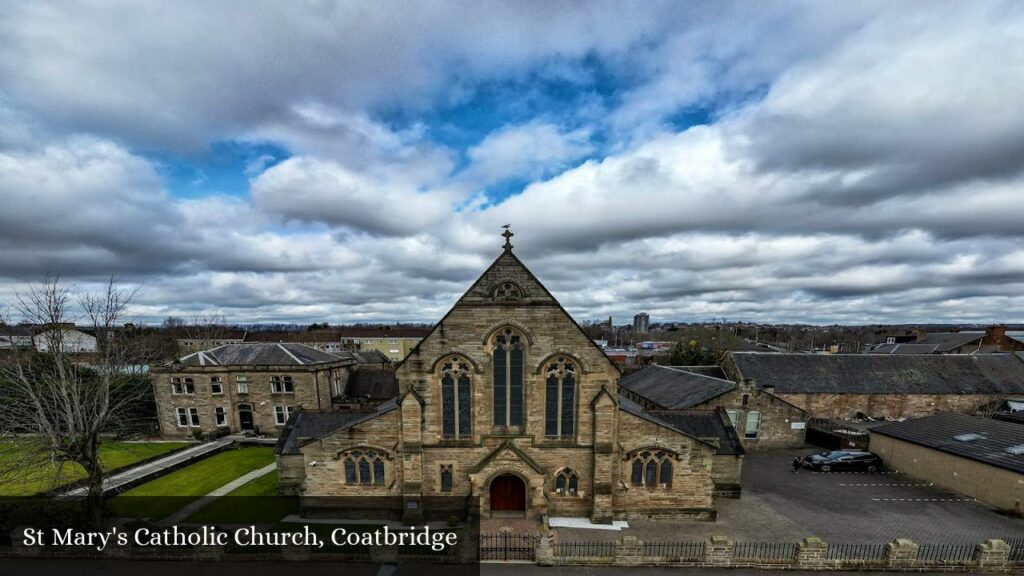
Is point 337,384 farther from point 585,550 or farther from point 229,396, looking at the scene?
point 585,550

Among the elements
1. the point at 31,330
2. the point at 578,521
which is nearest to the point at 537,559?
the point at 578,521

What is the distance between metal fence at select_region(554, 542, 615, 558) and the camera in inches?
615

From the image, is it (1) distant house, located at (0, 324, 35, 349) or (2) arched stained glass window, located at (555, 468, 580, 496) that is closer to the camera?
(1) distant house, located at (0, 324, 35, 349)

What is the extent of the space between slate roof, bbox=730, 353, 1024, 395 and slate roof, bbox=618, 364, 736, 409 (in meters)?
5.72

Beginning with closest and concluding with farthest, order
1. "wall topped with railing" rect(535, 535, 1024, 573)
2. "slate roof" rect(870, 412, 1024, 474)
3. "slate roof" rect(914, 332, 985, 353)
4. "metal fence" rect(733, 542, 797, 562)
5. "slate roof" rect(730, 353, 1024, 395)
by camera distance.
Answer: "wall topped with railing" rect(535, 535, 1024, 573)
"metal fence" rect(733, 542, 797, 562)
"slate roof" rect(870, 412, 1024, 474)
"slate roof" rect(730, 353, 1024, 395)
"slate roof" rect(914, 332, 985, 353)

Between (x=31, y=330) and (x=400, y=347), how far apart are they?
7927cm

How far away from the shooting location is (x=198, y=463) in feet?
94.5

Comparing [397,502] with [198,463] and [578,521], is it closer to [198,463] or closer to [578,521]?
[578,521]

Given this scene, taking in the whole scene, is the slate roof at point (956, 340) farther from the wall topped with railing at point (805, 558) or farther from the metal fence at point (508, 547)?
the metal fence at point (508, 547)

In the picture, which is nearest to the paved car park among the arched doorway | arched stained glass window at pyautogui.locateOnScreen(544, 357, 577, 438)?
the arched doorway

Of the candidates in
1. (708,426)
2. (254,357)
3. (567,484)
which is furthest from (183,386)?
(708,426)

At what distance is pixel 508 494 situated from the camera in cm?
1942

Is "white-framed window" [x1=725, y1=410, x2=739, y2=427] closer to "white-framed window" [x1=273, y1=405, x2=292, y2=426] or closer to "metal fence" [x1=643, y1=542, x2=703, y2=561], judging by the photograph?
"metal fence" [x1=643, y1=542, x2=703, y2=561]

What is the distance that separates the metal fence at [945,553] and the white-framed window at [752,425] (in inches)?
509
